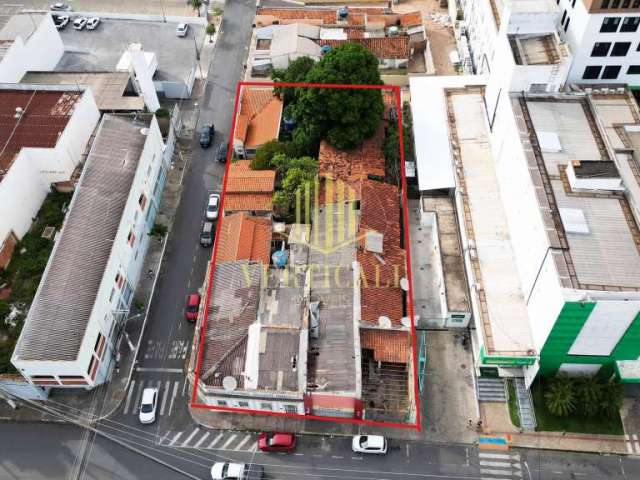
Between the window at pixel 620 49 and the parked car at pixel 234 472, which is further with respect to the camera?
the window at pixel 620 49

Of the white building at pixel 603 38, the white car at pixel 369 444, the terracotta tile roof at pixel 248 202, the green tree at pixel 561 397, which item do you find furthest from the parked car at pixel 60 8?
the green tree at pixel 561 397

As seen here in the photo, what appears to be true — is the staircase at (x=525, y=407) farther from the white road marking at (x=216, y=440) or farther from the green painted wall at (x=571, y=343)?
the white road marking at (x=216, y=440)

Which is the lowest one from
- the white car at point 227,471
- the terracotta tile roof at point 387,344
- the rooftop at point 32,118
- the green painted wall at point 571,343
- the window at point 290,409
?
the white car at point 227,471

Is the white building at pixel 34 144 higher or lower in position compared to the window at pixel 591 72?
lower

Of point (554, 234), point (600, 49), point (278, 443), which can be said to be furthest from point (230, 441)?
point (600, 49)

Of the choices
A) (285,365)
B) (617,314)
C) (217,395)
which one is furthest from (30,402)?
(617,314)

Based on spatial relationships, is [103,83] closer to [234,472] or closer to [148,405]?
[148,405]
